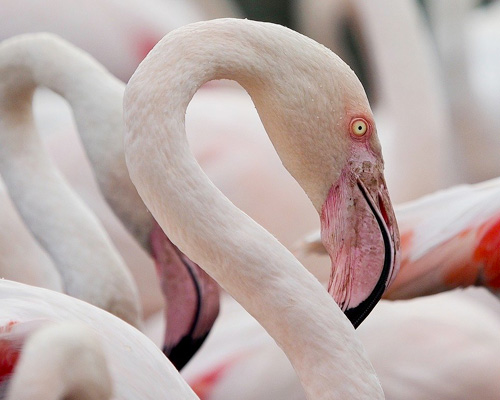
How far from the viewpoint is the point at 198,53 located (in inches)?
59.8

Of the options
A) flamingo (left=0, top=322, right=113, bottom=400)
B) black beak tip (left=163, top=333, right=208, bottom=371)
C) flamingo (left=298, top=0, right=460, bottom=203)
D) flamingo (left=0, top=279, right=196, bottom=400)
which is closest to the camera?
flamingo (left=0, top=322, right=113, bottom=400)

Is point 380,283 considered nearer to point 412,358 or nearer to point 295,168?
point 295,168

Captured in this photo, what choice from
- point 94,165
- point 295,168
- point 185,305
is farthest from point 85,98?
point 295,168

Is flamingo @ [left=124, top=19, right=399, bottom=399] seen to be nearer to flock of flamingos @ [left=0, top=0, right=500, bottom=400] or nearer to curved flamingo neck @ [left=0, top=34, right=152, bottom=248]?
flock of flamingos @ [left=0, top=0, right=500, bottom=400]

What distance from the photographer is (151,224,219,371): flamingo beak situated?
1870 mm

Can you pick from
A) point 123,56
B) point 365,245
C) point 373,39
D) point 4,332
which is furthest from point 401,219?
point 123,56

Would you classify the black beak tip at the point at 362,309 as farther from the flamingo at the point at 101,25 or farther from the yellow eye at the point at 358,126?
the flamingo at the point at 101,25

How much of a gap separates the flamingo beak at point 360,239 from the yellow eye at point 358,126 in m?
0.05

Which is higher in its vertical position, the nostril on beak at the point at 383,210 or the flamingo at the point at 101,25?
the nostril on beak at the point at 383,210

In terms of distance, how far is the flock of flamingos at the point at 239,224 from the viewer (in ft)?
4.85

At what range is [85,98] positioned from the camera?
2.05 meters

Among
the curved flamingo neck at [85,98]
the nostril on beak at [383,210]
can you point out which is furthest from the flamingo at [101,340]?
the curved flamingo neck at [85,98]

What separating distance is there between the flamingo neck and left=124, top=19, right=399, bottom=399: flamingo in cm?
53

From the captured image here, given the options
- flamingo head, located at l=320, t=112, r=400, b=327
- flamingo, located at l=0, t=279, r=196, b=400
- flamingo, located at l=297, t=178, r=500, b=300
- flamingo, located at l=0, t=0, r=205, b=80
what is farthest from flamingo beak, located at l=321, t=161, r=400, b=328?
flamingo, located at l=0, t=0, r=205, b=80
